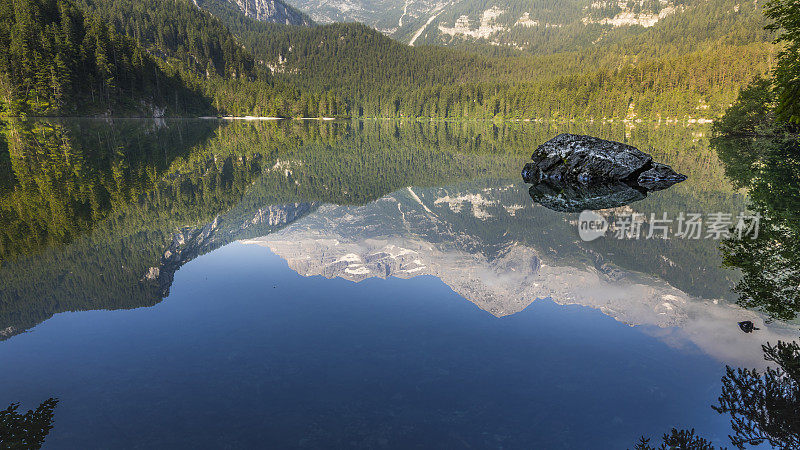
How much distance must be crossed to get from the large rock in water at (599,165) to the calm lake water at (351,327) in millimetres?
7388

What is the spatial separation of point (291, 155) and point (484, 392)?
32.4 meters

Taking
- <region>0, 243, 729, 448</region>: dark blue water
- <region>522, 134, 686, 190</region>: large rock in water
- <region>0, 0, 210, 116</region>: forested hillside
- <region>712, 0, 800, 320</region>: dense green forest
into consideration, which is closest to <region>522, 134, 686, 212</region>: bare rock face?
<region>522, 134, 686, 190</region>: large rock in water

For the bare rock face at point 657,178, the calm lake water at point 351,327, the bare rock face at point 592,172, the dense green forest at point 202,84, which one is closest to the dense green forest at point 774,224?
the calm lake water at point 351,327

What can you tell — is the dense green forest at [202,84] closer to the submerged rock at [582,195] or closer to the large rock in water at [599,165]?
the large rock in water at [599,165]

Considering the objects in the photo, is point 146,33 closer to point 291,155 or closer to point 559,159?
point 291,155

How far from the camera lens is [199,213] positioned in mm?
15477

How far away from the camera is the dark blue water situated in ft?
16.2

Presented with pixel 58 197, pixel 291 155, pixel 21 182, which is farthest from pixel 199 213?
pixel 291 155

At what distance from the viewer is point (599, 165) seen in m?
24.3

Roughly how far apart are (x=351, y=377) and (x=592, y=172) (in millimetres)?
23244

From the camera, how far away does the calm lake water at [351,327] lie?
512 cm

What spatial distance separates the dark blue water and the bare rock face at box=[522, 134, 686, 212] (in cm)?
1373

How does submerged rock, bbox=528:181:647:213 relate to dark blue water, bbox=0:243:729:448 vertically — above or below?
above

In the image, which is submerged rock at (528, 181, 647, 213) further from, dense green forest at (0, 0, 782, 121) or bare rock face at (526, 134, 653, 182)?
dense green forest at (0, 0, 782, 121)
